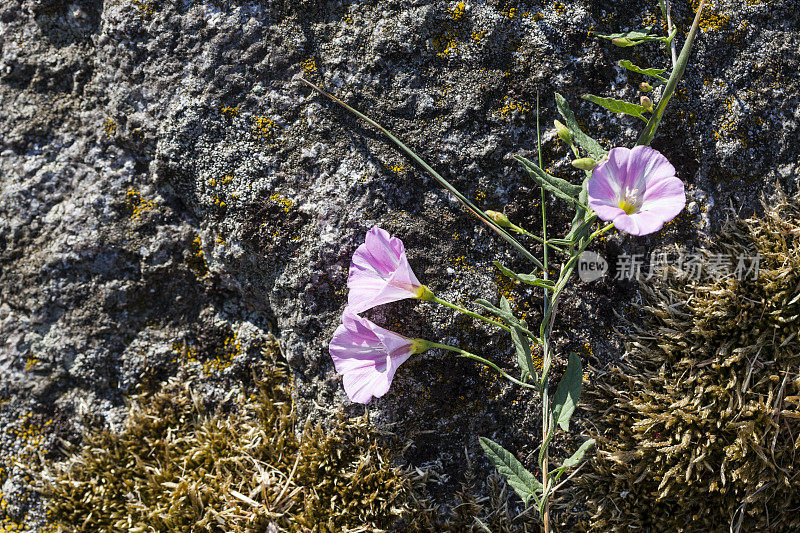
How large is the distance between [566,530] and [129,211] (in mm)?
1750

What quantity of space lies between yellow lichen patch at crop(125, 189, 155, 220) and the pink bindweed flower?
1.46 meters

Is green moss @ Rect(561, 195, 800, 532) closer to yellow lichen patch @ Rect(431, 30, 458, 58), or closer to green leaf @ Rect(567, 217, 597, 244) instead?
green leaf @ Rect(567, 217, 597, 244)

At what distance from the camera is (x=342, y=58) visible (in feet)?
5.76

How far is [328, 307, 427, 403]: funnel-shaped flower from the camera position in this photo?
1466 millimetres

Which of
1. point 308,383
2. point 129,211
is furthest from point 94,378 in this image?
point 308,383

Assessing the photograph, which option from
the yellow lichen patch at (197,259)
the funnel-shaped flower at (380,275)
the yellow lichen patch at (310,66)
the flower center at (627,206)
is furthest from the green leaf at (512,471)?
the yellow lichen patch at (310,66)

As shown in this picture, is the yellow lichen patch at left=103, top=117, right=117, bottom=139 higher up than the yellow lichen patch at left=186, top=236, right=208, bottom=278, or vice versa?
the yellow lichen patch at left=103, top=117, right=117, bottom=139

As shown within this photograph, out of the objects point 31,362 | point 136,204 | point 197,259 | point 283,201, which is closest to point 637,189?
point 283,201

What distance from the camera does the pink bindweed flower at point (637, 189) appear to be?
1.26 meters

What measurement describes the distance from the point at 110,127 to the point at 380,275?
1165mm

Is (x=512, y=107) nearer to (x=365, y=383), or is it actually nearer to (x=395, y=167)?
(x=395, y=167)

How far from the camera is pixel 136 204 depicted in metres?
1.89

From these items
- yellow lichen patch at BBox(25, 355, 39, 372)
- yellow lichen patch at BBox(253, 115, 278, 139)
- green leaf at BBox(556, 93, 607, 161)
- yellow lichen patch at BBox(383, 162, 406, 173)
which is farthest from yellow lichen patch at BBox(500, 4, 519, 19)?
yellow lichen patch at BBox(25, 355, 39, 372)

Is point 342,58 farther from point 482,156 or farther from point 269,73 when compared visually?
point 482,156
